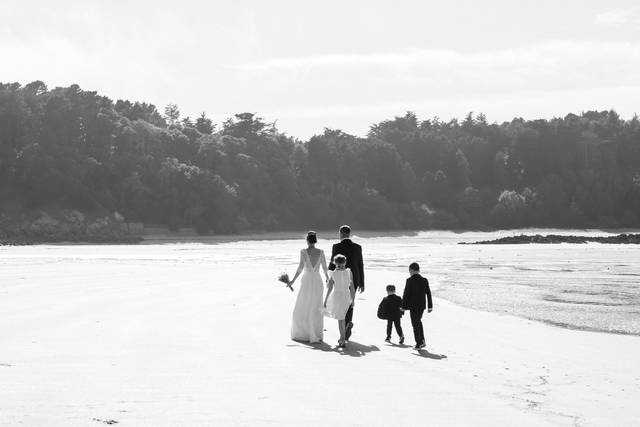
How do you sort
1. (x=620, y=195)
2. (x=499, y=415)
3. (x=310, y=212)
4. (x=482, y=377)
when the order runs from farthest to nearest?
1. (x=620, y=195)
2. (x=310, y=212)
3. (x=482, y=377)
4. (x=499, y=415)

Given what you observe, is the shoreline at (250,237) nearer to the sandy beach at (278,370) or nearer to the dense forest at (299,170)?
the dense forest at (299,170)

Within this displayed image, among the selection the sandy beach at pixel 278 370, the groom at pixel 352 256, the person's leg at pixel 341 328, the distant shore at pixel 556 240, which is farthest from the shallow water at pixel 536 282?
the distant shore at pixel 556 240

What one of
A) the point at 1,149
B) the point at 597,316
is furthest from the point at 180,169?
the point at 597,316

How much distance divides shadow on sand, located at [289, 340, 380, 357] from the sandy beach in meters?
0.04

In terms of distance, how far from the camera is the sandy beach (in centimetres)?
795

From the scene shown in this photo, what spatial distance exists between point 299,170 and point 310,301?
268 ft

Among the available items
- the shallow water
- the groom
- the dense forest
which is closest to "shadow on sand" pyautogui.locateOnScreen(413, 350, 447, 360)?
the groom

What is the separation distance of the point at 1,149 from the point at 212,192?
59.4ft

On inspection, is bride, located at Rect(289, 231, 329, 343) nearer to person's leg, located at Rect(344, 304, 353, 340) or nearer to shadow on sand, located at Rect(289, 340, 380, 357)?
shadow on sand, located at Rect(289, 340, 380, 357)

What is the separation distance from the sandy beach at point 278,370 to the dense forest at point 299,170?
185 ft

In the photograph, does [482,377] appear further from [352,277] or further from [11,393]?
[11,393]

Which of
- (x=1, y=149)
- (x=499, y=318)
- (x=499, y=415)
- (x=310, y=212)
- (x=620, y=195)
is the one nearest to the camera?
(x=499, y=415)

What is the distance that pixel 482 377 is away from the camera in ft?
34.4

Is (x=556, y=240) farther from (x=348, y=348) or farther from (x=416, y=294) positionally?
(x=348, y=348)
